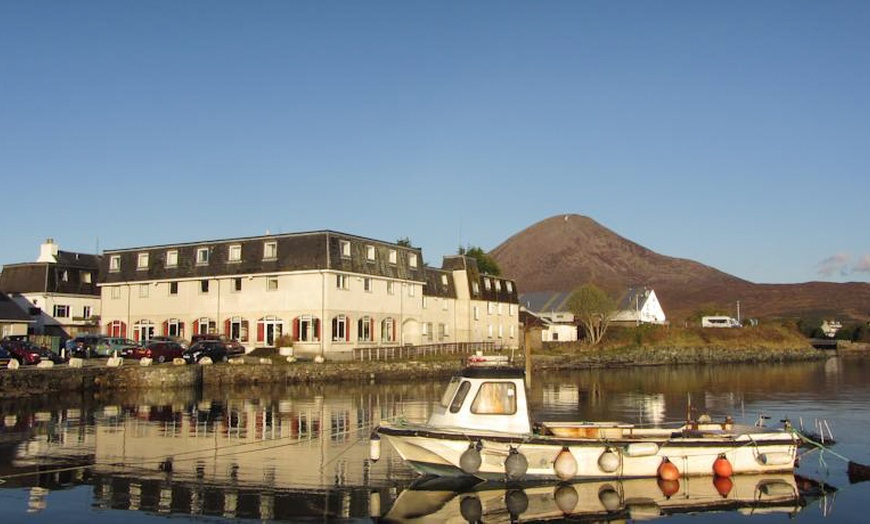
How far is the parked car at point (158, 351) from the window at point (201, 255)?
1393 cm

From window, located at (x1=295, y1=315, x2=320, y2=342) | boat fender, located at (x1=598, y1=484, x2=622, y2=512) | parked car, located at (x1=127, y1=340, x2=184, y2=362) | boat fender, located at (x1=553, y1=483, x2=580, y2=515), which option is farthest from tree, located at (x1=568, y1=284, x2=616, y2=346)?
boat fender, located at (x1=553, y1=483, x2=580, y2=515)

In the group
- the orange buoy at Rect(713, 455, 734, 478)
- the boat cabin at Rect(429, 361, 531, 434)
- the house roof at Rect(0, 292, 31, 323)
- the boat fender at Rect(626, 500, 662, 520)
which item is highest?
the house roof at Rect(0, 292, 31, 323)

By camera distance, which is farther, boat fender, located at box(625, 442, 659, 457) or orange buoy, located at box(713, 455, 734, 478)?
orange buoy, located at box(713, 455, 734, 478)

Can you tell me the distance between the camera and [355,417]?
35.2 metres

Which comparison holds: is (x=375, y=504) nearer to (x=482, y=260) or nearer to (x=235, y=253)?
(x=235, y=253)

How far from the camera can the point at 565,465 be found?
19797 millimetres

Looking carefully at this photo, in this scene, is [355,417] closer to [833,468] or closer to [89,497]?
[89,497]

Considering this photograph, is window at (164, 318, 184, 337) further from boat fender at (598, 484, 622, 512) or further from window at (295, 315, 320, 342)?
boat fender at (598, 484, 622, 512)

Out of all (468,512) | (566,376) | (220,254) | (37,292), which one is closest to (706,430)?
(468,512)

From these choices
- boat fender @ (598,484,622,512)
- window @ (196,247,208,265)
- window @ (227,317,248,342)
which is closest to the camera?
boat fender @ (598,484,622,512)

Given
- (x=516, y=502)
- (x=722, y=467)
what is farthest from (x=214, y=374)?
(x=722, y=467)

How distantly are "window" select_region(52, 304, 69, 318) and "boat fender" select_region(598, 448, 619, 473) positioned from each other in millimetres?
72045

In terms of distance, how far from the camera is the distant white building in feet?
388

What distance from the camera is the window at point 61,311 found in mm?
78875
